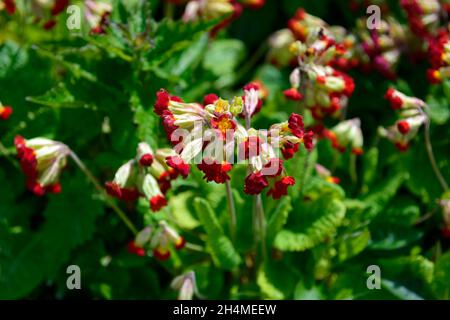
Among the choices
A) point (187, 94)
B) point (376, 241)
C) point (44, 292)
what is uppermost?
point (187, 94)

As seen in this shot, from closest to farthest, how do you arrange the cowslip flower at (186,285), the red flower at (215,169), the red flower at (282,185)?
the red flower at (215,169) < the red flower at (282,185) < the cowslip flower at (186,285)

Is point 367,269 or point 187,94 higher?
point 187,94

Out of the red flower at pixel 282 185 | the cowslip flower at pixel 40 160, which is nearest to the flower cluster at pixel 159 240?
the cowslip flower at pixel 40 160

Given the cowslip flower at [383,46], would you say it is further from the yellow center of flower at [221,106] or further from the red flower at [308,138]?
the yellow center of flower at [221,106]

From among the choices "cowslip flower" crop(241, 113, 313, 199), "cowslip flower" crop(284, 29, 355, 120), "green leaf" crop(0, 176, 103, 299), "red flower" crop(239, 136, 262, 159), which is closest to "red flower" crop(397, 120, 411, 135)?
"cowslip flower" crop(284, 29, 355, 120)

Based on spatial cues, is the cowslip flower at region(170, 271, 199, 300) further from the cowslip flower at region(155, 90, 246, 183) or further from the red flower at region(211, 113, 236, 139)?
the red flower at region(211, 113, 236, 139)

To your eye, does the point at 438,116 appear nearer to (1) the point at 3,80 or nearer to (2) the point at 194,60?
(2) the point at 194,60
